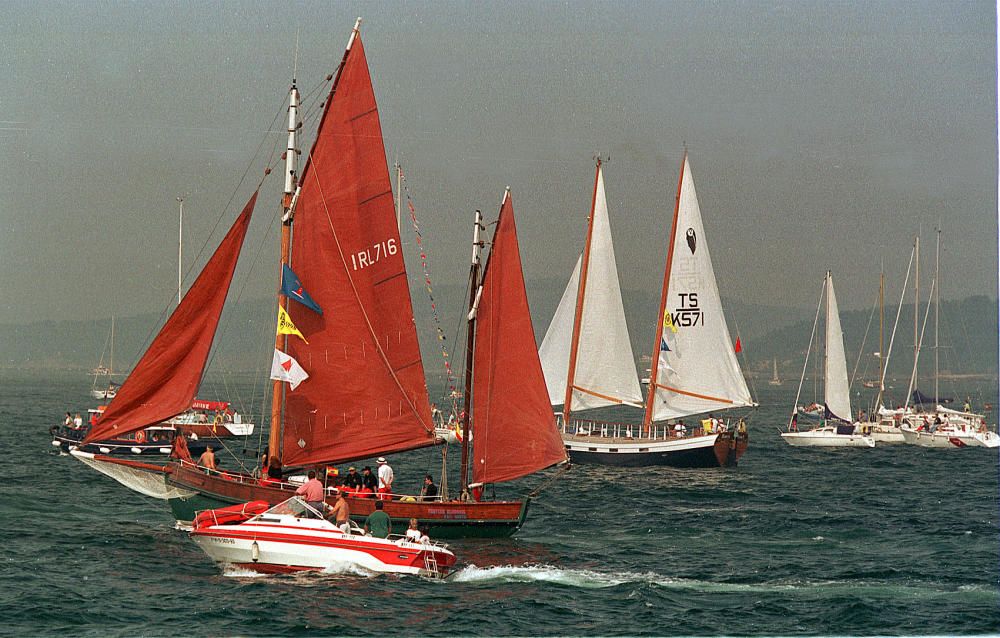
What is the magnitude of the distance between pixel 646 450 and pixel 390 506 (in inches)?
891

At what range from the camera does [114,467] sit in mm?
27203

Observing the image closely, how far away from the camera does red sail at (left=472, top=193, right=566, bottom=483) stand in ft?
95.2

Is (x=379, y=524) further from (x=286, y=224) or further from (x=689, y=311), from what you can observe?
(x=689, y=311)

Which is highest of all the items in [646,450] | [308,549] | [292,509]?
[646,450]

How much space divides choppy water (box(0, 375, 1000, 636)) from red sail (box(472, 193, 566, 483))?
1974mm

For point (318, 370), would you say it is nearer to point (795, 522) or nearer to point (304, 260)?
point (304, 260)

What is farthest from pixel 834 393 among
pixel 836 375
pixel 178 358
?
pixel 178 358

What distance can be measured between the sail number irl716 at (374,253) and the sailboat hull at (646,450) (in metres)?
20.7

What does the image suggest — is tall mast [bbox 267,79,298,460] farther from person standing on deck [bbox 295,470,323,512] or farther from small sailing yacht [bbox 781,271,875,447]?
small sailing yacht [bbox 781,271,875,447]

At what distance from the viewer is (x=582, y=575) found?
79.4 feet

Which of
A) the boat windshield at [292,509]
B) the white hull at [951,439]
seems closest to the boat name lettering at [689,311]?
the white hull at [951,439]

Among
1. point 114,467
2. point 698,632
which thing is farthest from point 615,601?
point 114,467

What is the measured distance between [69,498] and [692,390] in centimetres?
2568

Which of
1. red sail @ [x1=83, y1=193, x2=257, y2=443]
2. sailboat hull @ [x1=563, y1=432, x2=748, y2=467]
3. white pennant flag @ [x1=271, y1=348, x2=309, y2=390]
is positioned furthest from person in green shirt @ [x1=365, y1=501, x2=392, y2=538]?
sailboat hull @ [x1=563, y1=432, x2=748, y2=467]
